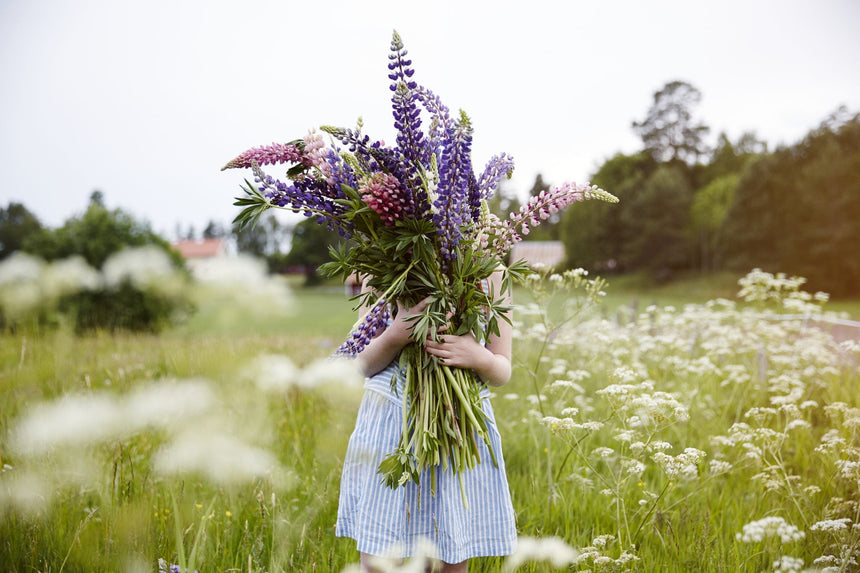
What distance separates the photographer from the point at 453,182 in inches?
64.3

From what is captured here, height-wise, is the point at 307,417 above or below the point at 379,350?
below

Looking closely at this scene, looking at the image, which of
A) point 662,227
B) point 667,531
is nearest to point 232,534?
point 667,531

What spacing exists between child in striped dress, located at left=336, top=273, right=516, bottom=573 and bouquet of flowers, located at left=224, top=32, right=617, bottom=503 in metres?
0.09

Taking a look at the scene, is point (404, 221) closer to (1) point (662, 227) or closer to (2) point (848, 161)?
(2) point (848, 161)

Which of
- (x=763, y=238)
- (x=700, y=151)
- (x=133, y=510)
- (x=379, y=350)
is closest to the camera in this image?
(x=379, y=350)

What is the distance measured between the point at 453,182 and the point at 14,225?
1635 cm

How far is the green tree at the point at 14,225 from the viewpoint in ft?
43.5

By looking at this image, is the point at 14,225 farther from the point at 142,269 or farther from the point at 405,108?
the point at 405,108

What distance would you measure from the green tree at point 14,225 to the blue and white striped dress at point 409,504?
14384mm

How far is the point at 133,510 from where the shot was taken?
7.69 feet

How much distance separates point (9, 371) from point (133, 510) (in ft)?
11.2

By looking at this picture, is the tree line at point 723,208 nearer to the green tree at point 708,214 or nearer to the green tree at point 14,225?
the green tree at point 708,214

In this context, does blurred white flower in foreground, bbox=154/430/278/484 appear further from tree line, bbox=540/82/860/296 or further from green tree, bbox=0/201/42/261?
green tree, bbox=0/201/42/261

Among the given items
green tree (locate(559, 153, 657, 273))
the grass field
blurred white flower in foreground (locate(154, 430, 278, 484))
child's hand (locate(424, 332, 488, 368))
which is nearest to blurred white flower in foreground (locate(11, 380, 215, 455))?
the grass field
